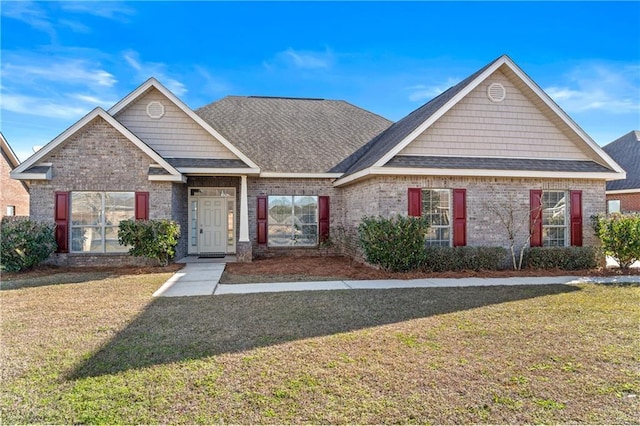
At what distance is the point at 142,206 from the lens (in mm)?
12148

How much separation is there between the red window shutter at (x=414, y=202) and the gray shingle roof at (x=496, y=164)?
0.81 m

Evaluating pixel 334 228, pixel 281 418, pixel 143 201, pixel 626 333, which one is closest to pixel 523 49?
pixel 334 228

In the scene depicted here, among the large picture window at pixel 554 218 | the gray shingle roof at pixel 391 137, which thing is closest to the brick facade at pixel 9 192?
the gray shingle roof at pixel 391 137

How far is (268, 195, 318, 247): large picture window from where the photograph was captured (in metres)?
14.7

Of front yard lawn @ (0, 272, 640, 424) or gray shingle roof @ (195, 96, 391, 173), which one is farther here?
gray shingle roof @ (195, 96, 391, 173)

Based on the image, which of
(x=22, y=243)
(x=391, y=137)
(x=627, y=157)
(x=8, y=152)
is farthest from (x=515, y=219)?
(x=8, y=152)

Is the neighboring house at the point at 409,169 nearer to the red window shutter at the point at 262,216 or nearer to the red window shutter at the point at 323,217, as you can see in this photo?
the red window shutter at the point at 262,216

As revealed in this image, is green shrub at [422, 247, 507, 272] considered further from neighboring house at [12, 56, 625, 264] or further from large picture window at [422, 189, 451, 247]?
large picture window at [422, 189, 451, 247]

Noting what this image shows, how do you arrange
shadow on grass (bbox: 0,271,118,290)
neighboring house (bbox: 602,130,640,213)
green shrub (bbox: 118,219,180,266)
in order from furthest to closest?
neighboring house (bbox: 602,130,640,213)
green shrub (bbox: 118,219,180,266)
shadow on grass (bbox: 0,271,118,290)

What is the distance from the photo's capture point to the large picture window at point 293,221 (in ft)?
48.1

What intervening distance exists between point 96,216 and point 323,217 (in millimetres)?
7927

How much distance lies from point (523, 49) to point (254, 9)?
10248 millimetres

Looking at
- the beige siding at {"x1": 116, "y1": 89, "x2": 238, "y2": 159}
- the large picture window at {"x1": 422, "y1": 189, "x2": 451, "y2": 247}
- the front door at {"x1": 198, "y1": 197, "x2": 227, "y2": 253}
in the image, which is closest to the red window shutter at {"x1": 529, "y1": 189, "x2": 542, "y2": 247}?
the large picture window at {"x1": 422, "y1": 189, "x2": 451, "y2": 247}

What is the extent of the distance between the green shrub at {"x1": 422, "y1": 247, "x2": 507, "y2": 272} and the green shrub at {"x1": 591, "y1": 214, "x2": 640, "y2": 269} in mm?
3366
